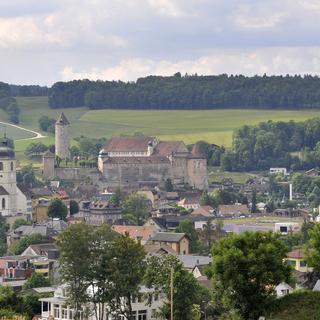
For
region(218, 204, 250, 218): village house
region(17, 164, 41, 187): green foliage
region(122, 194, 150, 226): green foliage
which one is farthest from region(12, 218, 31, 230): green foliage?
region(17, 164, 41, 187): green foliage

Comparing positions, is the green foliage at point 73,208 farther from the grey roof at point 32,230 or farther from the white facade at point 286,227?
the white facade at point 286,227

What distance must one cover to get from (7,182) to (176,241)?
144 ft

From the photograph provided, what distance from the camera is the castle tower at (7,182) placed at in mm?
143125

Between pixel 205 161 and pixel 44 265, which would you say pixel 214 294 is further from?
pixel 205 161

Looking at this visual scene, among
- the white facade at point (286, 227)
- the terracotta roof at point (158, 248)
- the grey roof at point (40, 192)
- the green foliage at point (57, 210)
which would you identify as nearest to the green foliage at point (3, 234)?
the green foliage at point (57, 210)

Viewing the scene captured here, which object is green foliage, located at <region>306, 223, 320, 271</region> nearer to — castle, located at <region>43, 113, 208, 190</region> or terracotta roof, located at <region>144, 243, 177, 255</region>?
terracotta roof, located at <region>144, 243, 177, 255</region>

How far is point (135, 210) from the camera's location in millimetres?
144500

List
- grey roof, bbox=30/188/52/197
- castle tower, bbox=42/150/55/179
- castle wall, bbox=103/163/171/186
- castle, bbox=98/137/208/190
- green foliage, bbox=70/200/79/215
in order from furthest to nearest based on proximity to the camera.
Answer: castle wall, bbox=103/163/171/186 < castle, bbox=98/137/208/190 < castle tower, bbox=42/150/55/179 < grey roof, bbox=30/188/52/197 < green foliage, bbox=70/200/79/215

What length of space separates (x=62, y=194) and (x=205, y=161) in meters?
39.6

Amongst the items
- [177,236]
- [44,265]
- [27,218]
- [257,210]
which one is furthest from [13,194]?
[44,265]

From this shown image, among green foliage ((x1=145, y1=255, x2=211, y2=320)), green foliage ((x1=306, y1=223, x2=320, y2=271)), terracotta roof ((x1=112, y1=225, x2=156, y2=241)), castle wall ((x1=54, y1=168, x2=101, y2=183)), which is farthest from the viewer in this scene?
castle wall ((x1=54, y1=168, x2=101, y2=183))

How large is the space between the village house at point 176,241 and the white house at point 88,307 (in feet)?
119

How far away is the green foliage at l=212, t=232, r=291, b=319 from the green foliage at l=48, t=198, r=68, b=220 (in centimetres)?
8071

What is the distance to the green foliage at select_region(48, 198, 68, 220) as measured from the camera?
13638 cm
